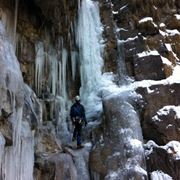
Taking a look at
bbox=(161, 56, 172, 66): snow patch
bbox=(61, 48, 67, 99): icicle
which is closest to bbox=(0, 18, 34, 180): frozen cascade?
bbox=(61, 48, 67, 99): icicle

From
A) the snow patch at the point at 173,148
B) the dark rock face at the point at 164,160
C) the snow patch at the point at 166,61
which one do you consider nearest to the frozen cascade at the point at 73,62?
the snow patch at the point at 166,61

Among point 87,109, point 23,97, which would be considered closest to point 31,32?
point 87,109

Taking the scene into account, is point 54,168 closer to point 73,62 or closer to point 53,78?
point 53,78

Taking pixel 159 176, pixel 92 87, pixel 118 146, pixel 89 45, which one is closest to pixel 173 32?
pixel 89 45

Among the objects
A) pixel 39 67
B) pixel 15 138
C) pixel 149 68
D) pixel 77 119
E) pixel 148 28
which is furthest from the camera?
pixel 148 28

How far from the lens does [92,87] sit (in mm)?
14266

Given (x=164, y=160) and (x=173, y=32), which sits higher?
(x=173, y=32)

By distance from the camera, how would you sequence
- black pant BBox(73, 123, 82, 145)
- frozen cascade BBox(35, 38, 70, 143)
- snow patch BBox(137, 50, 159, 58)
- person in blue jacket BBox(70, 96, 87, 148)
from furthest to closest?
frozen cascade BBox(35, 38, 70, 143)
snow patch BBox(137, 50, 159, 58)
person in blue jacket BBox(70, 96, 87, 148)
black pant BBox(73, 123, 82, 145)

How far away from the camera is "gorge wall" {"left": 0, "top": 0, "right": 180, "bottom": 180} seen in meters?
10.2

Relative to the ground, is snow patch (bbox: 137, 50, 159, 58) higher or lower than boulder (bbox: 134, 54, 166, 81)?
higher

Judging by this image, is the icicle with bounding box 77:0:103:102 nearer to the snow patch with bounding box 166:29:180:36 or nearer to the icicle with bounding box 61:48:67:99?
the icicle with bounding box 61:48:67:99

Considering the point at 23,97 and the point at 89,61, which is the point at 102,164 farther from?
the point at 89,61

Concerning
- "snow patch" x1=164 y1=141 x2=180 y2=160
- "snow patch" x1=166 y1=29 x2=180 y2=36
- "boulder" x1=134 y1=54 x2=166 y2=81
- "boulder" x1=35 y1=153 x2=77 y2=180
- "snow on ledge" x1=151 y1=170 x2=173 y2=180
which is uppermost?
"snow patch" x1=166 y1=29 x2=180 y2=36

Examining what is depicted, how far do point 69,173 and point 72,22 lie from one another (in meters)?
6.79
